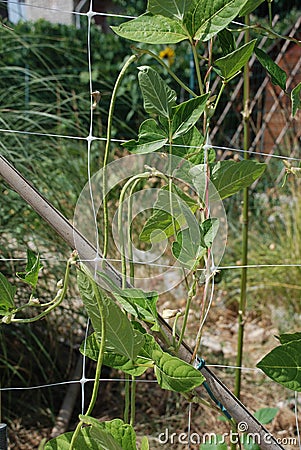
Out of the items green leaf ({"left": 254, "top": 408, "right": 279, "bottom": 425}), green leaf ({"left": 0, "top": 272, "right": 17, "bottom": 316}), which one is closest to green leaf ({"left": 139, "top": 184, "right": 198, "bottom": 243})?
green leaf ({"left": 0, "top": 272, "right": 17, "bottom": 316})

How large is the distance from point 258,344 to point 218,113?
3.21 m

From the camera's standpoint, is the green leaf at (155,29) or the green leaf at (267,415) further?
the green leaf at (267,415)

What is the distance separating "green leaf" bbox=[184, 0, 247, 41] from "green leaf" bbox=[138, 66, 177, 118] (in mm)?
46

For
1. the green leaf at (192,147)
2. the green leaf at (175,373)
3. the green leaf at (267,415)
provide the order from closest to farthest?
the green leaf at (175,373)
the green leaf at (192,147)
the green leaf at (267,415)

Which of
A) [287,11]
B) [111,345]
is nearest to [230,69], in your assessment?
[111,345]

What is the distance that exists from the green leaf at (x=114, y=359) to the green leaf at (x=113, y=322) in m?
0.02

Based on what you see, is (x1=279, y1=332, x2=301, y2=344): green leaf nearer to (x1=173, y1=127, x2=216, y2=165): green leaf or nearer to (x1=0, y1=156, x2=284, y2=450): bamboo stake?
(x1=0, y1=156, x2=284, y2=450): bamboo stake

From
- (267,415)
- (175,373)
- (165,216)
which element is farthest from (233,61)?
(267,415)

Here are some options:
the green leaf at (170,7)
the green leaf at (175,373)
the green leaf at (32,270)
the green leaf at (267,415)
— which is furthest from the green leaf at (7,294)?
the green leaf at (267,415)

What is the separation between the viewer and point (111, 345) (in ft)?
1.58

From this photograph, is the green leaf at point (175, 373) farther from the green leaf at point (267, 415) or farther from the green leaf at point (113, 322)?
the green leaf at point (267, 415)

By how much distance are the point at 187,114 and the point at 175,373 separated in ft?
0.65

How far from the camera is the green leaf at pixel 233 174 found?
1.73 feet

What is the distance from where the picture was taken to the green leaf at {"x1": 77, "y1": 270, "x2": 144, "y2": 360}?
0.46 metres
